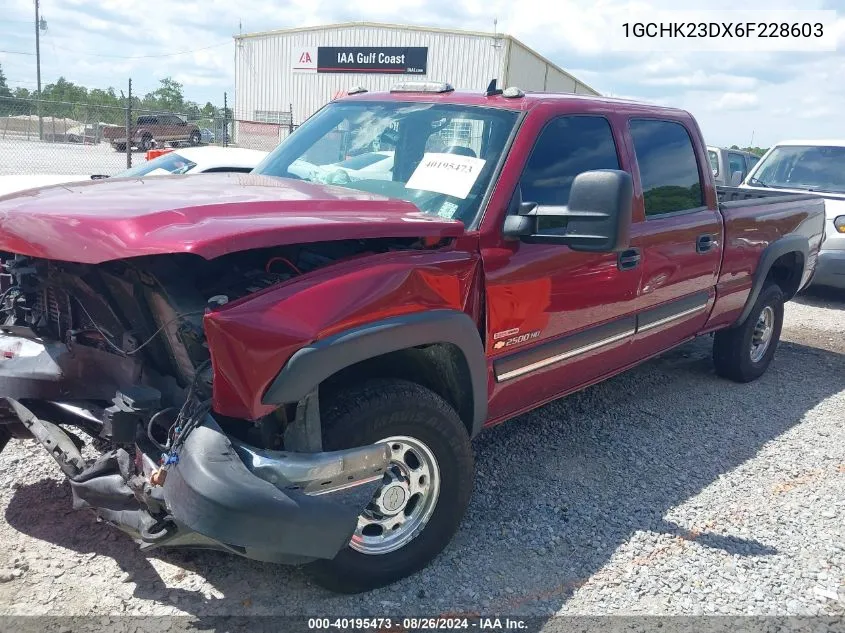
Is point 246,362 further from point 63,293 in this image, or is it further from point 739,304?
point 739,304

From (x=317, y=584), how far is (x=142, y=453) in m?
0.83

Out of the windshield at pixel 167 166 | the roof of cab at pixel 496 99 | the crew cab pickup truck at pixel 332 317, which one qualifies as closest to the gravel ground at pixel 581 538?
the crew cab pickup truck at pixel 332 317

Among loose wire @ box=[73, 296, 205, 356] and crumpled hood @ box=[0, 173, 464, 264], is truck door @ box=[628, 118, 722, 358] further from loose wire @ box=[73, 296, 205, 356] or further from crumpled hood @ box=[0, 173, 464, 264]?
Result: loose wire @ box=[73, 296, 205, 356]

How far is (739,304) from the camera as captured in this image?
5.29 m

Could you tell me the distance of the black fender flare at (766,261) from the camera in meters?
5.31

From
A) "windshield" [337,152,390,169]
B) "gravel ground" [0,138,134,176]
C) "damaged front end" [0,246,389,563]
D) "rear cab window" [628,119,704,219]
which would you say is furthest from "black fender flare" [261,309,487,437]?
"gravel ground" [0,138,134,176]

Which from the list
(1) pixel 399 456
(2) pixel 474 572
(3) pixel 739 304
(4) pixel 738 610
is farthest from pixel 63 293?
(3) pixel 739 304

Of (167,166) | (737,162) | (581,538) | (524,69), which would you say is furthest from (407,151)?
(524,69)

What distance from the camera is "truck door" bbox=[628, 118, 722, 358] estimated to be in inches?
162

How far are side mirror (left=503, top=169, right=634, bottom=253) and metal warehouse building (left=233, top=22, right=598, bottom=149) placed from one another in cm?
2752

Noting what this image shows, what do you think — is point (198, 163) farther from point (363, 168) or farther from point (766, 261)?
point (766, 261)

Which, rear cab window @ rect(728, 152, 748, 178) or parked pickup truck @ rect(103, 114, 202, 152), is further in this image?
parked pickup truck @ rect(103, 114, 202, 152)

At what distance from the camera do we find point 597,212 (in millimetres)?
2904

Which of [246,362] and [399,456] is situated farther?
[399,456]
